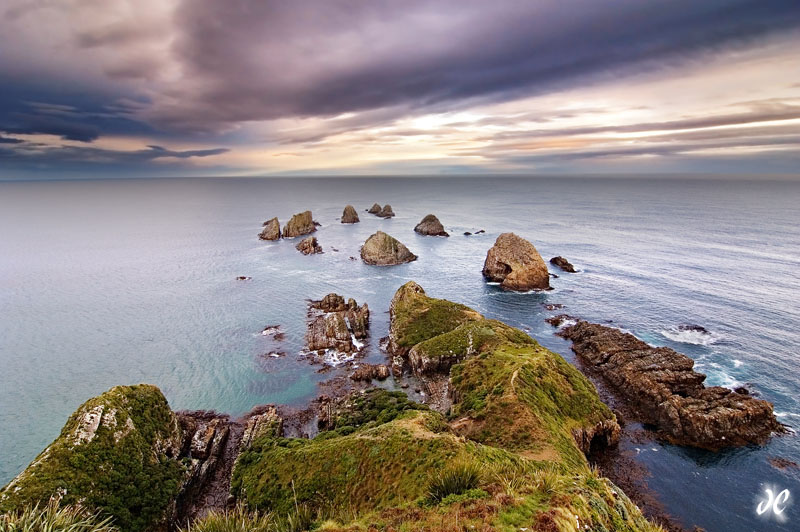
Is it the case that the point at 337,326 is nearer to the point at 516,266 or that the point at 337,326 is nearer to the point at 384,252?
the point at 516,266

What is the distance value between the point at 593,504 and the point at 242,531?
13.0m

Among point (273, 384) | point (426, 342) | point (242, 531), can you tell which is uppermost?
point (242, 531)

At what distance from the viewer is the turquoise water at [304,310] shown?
114ft

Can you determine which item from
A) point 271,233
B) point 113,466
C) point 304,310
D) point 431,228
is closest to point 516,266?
point 304,310

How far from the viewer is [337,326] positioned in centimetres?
5653

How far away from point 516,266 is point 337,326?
128 feet

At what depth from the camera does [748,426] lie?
113ft

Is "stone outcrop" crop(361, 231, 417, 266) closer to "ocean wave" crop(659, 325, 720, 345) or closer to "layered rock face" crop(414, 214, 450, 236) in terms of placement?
"layered rock face" crop(414, 214, 450, 236)

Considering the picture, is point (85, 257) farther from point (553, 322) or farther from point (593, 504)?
point (593, 504)

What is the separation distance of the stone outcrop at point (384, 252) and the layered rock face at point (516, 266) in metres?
23.7

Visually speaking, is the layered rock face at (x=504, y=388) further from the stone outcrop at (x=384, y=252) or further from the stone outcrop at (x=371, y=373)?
the stone outcrop at (x=384, y=252)

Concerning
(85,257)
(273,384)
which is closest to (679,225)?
(273,384)
